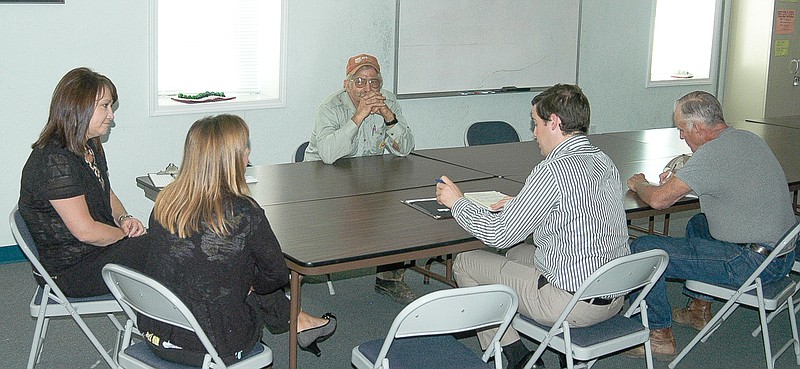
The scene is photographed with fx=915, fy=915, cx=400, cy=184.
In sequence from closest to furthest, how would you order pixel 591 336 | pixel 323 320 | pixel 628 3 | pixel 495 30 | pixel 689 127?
pixel 591 336 < pixel 323 320 < pixel 689 127 < pixel 495 30 < pixel 628 3

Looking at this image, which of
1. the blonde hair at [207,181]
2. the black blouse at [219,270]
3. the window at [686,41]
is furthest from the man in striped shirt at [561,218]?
the window at [686,41]

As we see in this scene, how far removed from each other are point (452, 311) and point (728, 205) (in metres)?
1.73

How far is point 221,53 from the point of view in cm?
570

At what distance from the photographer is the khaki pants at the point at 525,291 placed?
3094mm

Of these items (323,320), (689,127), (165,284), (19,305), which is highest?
(689,127)

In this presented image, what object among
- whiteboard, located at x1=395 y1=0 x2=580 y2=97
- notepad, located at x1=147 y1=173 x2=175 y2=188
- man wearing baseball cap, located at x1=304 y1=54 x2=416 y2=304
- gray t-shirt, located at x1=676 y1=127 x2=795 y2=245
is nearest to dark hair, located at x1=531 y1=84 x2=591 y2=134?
gray t-shirt, located at x1=676 y1=127 x2=795 y2=245

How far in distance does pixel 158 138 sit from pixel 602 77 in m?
3.62

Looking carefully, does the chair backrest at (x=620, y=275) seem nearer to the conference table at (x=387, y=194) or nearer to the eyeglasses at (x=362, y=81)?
the conference table at (x=387, y=194)

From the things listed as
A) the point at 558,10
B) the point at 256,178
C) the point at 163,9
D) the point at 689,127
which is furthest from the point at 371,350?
the point at 558,10

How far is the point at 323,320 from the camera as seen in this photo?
325 centimetres

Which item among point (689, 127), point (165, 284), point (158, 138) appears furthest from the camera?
point (158, 138)

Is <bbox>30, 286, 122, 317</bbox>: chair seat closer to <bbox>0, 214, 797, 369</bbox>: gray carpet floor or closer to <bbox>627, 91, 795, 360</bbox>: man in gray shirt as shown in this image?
<bbox>0, 214, 797, 369</bbox>: gray carpet floor

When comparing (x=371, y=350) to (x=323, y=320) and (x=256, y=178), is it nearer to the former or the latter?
(x=323, y=320)

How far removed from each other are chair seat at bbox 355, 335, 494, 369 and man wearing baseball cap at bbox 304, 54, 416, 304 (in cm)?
161
